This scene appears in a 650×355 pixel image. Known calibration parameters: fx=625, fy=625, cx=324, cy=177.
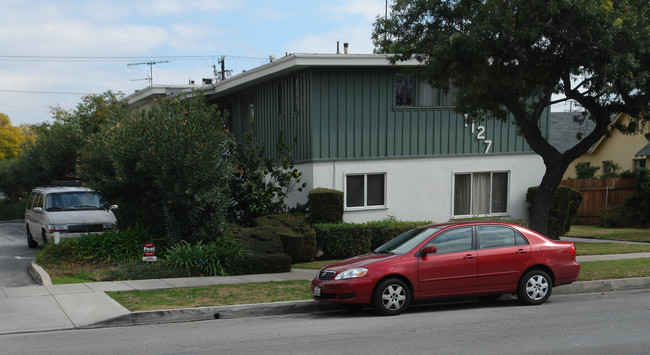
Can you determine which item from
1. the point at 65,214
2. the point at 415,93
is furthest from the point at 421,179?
the point at 65,214

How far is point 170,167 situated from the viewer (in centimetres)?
1427

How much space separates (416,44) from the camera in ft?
48.9

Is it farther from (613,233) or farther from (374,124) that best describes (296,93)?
(613,233)

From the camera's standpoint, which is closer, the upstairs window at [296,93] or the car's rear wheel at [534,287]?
the car's rear wheel at [534,287]

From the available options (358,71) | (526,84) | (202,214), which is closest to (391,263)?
(202,214)

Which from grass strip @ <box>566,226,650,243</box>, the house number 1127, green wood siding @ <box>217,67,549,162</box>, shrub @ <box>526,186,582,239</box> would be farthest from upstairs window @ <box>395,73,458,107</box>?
grass strip @ <box>566,226,650,243</box>

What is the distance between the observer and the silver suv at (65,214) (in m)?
16.9

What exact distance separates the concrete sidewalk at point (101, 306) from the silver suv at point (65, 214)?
3.64 metres

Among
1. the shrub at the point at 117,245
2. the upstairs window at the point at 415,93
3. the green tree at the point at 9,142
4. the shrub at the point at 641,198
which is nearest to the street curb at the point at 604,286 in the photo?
the upstairs window at the point at 415,93

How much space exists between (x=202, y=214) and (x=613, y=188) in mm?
20315

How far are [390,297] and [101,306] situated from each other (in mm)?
4752

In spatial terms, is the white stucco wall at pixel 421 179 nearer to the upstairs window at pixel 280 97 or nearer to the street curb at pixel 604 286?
the upstairs window at pixel 280 97

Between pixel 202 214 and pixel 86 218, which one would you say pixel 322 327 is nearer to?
pixel 202 214

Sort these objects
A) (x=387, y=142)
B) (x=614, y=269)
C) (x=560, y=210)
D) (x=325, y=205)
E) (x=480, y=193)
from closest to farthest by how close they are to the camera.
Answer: (x=614, y=269) < (x=325, y=205) < (x=387, y=142) < (x=560, y=210) < (x=480, y=193)
